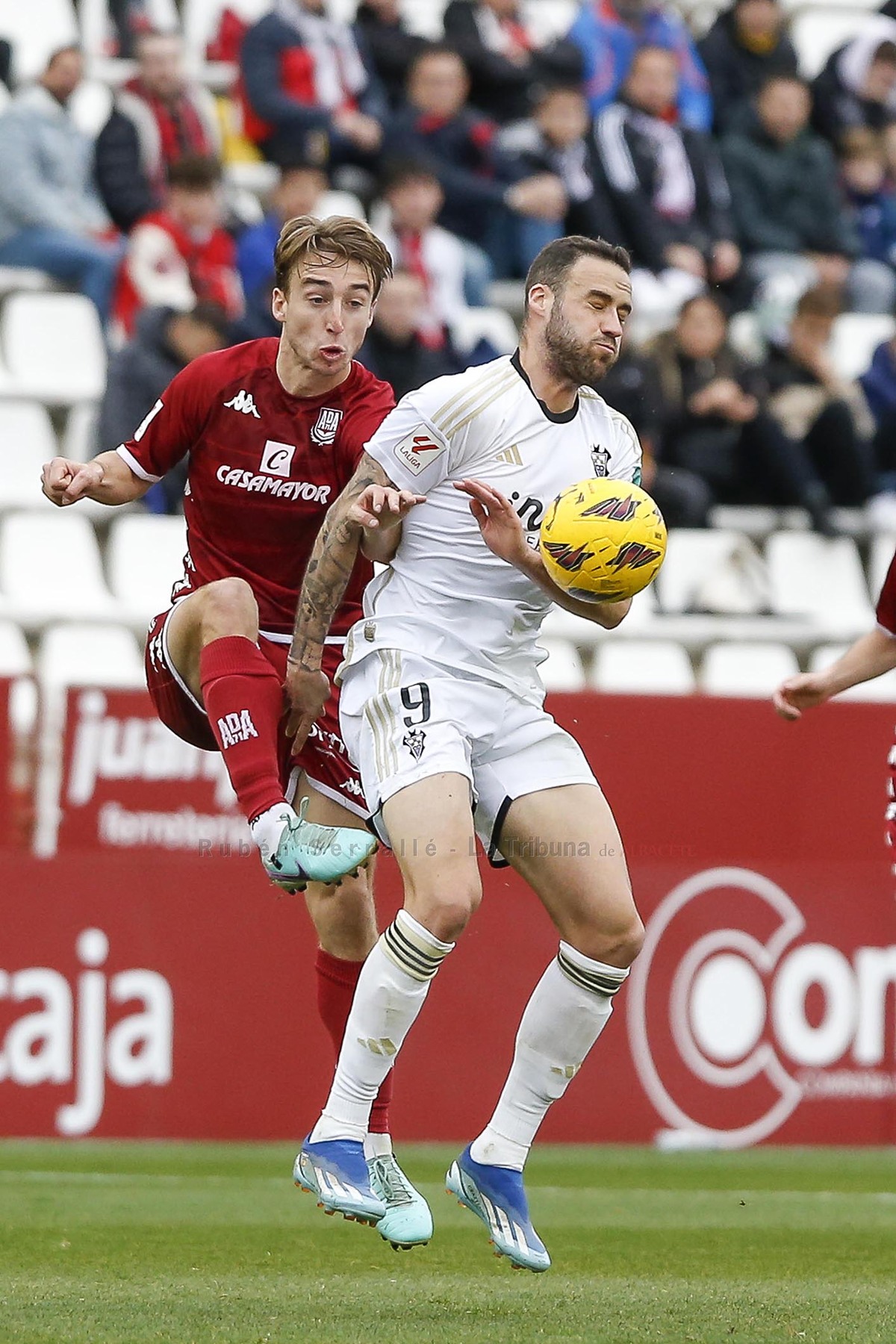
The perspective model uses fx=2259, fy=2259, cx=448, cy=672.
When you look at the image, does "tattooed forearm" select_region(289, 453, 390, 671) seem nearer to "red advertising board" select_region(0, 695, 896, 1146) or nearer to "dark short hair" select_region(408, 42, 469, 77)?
"red advertising board" select_region(0, 695, 896, 1146)

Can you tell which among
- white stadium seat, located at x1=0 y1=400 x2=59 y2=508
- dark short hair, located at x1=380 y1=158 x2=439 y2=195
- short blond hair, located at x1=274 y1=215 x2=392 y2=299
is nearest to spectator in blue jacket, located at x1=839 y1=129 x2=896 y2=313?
dark short hair, located at x1=380 y1=158 x2=439 y2=195

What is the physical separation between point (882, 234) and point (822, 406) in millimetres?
3117

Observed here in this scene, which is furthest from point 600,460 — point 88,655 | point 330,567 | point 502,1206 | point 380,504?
point 88,655

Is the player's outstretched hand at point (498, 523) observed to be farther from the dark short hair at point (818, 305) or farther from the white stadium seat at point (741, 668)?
the dark short hair at point (818, 305)

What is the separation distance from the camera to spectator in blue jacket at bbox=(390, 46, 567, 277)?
1472 centimetres

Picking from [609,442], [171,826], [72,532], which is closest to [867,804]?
[171,826]

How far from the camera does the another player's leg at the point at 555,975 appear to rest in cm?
630

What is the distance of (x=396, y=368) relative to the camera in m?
13.1

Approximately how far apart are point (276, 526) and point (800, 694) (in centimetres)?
180

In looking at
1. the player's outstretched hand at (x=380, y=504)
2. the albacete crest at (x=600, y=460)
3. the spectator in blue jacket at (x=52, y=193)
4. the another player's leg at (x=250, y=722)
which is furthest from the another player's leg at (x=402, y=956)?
the spectator in blue jacket at (x=52, y=193)

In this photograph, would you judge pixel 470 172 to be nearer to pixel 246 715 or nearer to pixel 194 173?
pixel 194 173

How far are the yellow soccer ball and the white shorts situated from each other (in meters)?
0.49

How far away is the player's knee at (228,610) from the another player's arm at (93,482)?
15.9 inches

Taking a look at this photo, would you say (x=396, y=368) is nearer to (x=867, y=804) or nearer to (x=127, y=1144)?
(x=867, y=804)
